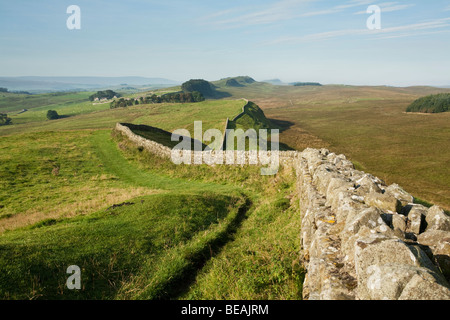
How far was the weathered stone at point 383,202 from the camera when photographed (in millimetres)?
6086

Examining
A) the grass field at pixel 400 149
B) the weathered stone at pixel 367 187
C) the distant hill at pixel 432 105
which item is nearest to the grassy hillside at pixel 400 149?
the grass field at pixel 400 149

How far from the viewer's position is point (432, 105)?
367ft

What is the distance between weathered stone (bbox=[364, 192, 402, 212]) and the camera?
6.09 m

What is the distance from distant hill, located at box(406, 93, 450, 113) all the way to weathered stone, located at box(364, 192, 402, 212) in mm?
134472

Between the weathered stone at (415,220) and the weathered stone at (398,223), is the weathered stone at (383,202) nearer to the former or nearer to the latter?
the weathered stone at (415,220)

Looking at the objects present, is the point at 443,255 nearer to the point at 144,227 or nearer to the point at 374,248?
the point at 374,248

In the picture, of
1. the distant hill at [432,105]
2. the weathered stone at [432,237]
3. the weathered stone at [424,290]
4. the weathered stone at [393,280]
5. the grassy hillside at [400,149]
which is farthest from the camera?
the distant hill at [432,105]

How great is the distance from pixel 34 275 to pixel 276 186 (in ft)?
46.7

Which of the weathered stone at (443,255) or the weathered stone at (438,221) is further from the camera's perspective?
the weathered stone at (438,221)

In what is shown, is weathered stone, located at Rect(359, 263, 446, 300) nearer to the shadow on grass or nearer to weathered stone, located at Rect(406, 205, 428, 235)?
weathered stone, located at Rect(406, 205, 428, 235)

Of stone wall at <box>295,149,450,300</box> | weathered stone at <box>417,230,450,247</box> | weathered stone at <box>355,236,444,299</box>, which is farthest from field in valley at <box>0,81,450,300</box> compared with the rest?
weathered stone at <box>417,230,450,247</box>
